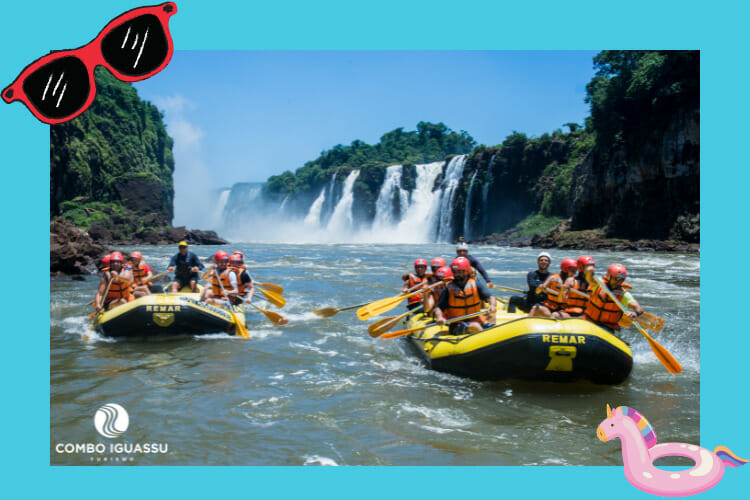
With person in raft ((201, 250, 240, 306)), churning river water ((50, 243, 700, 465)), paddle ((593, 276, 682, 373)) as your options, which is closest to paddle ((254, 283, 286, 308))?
person in raft ((201, 250, 240, 306))

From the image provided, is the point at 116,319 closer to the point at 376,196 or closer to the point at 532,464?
the point at 532,464

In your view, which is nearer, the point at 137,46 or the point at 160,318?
the point at 137,46

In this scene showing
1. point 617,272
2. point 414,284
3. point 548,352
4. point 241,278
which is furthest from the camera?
point 241,278

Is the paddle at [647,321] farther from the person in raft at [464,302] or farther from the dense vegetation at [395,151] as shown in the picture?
the dense vegetation at [395,151]

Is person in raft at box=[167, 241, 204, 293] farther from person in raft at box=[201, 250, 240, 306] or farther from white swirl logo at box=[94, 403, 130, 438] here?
white swirl logo at box=[94, 403, 130, 438]

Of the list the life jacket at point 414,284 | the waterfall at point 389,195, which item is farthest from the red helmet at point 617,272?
the waterfall at point 389,195

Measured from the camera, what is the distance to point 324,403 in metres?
5.58

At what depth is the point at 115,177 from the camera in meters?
39.8

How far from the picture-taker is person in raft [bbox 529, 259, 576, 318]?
6984mm

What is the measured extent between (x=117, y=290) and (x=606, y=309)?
23.3 ft

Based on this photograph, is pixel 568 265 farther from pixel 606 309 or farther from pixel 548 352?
pixel 548 352

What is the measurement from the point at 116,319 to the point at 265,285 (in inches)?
118

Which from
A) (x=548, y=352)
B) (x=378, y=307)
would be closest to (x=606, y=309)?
(x=548, y=352)

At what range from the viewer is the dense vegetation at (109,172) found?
3081 cm
